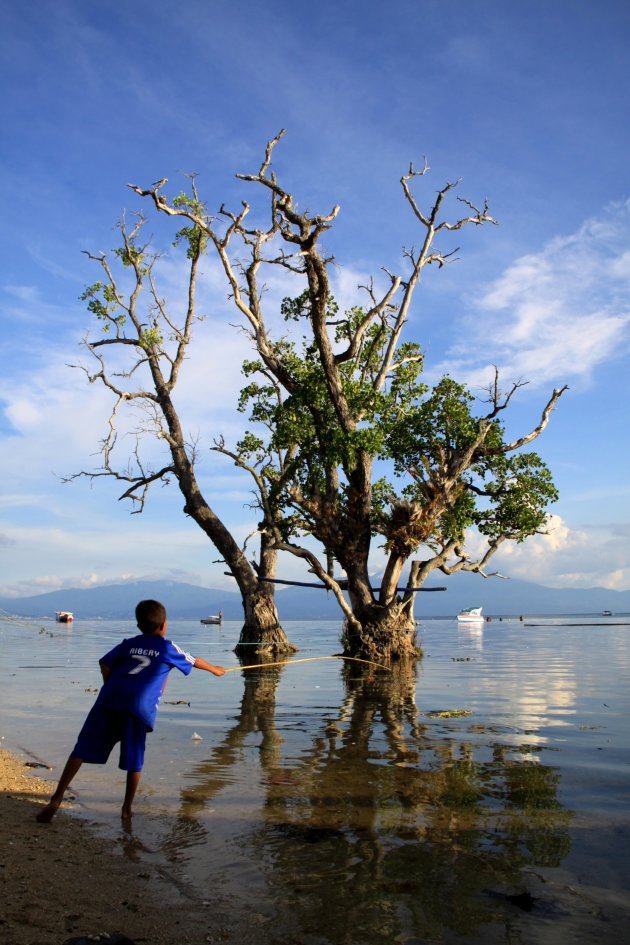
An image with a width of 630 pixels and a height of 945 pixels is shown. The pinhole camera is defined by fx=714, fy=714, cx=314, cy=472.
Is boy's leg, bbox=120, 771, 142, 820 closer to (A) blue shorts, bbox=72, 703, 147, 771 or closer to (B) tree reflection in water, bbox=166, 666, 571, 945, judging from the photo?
(A) blue shorts, bbox=72, 703, 147, 771

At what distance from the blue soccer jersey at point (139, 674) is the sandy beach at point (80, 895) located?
94 cm

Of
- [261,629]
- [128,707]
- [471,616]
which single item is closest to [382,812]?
[128,707]

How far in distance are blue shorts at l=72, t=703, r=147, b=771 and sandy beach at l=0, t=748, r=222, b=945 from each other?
554 millimetres

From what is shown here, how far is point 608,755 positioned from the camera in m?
8.09

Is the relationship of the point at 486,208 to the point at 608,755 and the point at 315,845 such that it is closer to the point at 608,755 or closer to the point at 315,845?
the point at 608,755

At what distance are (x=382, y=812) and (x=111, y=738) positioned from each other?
2336mm

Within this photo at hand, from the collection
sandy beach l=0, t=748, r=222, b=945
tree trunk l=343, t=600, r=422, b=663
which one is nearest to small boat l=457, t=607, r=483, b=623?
tree trunk l=343, t=600, r=422, b=663

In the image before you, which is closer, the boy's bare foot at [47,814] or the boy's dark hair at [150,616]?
the boy's bare foot at [47,814]

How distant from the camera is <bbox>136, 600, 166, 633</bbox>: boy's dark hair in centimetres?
621

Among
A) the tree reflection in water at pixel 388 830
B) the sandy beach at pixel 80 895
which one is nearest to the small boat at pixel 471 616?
the tree reflection in water at pixel 388 830

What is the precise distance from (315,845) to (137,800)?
209 centimetres

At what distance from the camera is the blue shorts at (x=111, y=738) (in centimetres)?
588

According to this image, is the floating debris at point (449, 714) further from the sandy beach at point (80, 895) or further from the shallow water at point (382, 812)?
the sandy beach at point (80, 895)

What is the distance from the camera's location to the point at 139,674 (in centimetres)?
600
